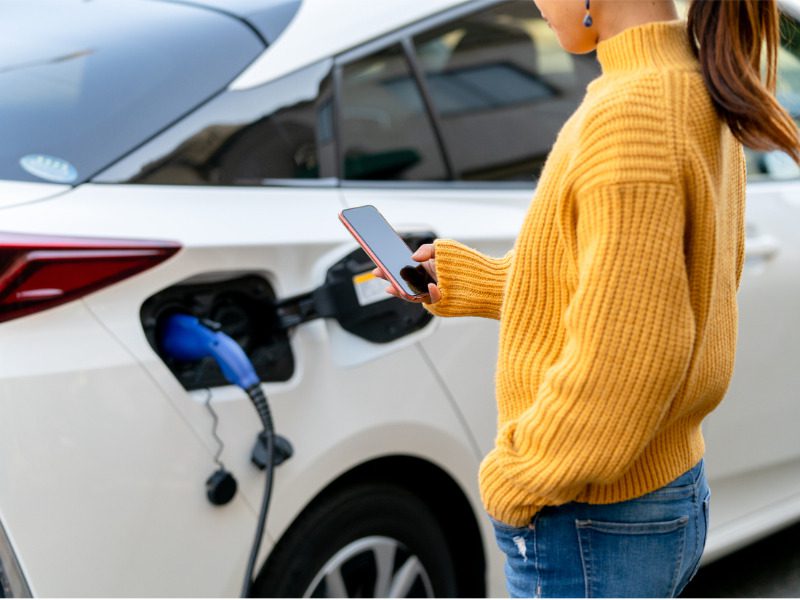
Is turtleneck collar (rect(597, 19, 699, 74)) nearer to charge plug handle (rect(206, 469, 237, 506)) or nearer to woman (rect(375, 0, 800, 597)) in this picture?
woman (rect(375, 0, 800, 597))

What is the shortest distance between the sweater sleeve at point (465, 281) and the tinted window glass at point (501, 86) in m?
0.82

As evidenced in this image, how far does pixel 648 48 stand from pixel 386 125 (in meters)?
1.05

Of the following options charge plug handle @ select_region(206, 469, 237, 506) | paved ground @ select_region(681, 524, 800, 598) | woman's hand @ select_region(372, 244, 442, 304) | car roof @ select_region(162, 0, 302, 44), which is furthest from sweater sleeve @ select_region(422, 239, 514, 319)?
paved ground @ select_region(681, 524, 800, 598)

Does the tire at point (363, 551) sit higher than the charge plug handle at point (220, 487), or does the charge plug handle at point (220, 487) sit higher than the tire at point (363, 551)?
the charge plug handle at point (220, 487)

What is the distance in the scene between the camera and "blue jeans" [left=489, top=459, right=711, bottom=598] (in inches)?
52.1

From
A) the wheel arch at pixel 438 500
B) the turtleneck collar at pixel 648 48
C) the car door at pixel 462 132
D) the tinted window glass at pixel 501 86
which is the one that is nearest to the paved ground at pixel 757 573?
the wheel arch at pixel 438 500

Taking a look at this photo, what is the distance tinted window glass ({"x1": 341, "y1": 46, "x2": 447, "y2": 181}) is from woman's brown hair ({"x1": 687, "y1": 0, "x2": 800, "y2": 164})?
991mm

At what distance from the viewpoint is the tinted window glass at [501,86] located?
232 cm

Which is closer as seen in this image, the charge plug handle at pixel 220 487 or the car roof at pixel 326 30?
the charge plug handle at pixel 220 487

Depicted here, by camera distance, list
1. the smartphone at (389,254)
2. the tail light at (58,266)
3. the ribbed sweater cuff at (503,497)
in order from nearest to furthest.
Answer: the ribbed sweater cuff at (503,497) < the smartphone at (389,254) < the tail light at (58,266)

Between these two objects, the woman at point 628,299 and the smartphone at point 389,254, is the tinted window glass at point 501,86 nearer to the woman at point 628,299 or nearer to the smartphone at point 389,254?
the smartphone at point 389,254

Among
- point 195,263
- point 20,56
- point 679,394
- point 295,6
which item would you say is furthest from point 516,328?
point 20,56

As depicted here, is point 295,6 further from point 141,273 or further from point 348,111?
point 141,273

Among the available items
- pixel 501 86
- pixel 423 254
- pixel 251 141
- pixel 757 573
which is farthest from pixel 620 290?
pixel 757 573
